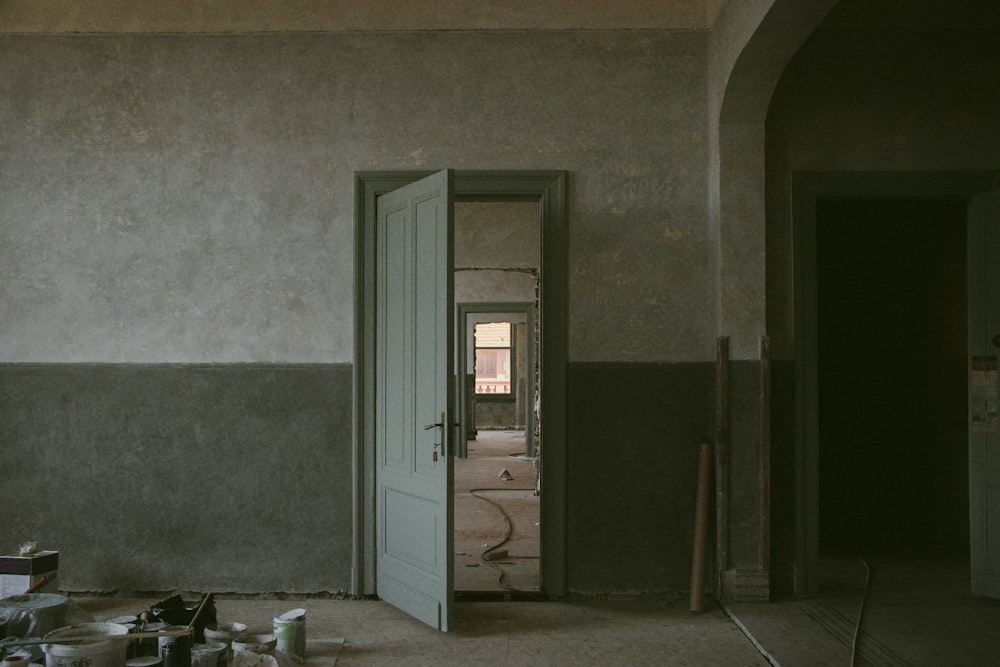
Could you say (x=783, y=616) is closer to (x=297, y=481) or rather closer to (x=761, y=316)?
(x=761, y=316)

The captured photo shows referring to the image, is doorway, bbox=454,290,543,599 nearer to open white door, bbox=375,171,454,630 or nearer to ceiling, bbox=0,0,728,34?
open white door, bbox=375,171,454,630

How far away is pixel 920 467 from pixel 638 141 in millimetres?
3854

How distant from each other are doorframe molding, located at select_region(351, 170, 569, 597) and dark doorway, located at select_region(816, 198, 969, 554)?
2.68m

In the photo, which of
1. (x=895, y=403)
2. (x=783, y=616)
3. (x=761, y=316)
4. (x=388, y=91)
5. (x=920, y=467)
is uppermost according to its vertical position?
(x=388, y=91)

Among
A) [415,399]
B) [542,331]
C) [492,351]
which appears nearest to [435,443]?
[415,399]

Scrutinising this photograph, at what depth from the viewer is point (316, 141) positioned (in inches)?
199

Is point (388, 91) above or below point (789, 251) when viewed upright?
above

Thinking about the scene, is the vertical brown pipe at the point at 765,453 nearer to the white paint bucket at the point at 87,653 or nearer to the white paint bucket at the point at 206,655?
the white paint bucket at the point at 206,655

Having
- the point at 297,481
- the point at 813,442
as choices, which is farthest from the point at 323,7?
the point at 813,442

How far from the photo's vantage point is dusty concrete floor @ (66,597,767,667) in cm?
400

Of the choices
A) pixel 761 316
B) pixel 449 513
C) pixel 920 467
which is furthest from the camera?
pixel 920 467

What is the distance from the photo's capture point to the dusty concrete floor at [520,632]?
4.00m

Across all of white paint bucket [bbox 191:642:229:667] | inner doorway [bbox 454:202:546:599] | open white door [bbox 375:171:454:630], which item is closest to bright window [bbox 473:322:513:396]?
inner doorway [bbox 454:202:546:599]

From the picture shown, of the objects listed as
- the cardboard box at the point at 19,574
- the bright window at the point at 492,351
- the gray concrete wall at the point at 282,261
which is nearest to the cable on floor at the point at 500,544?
the gray concrete wall at the point at 282,261
